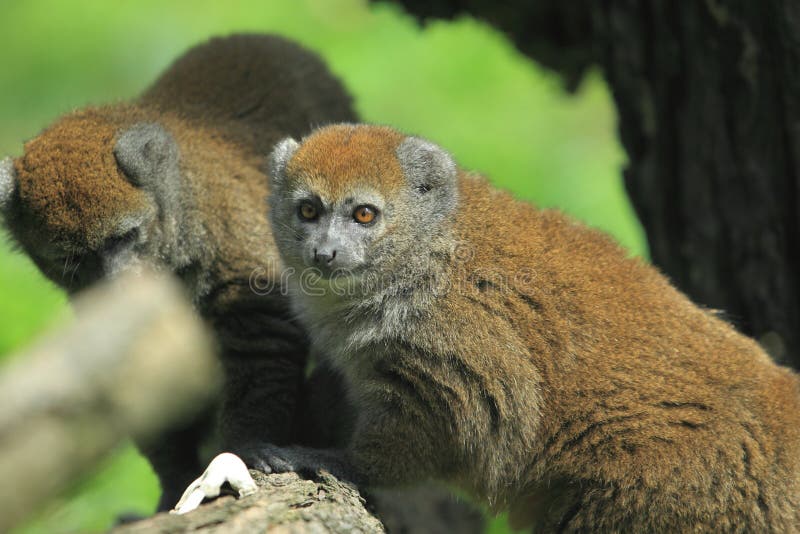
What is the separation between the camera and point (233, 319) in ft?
22.6

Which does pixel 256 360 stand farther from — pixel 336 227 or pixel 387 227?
pixel 387 227

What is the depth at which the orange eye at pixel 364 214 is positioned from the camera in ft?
20.0

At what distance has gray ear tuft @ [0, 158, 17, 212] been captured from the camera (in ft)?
21.2

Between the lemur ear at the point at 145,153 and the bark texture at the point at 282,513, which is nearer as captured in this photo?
the bark texture at the point at 282,513

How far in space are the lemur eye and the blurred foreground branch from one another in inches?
122

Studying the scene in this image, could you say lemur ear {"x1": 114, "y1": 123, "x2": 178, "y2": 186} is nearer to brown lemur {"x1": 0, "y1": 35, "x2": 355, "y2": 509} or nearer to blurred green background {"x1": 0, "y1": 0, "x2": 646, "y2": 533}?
brown lemur {"x1": 0, "y1": 35, "x2": 355, "y2": 509}

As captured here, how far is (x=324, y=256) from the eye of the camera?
5.83 metres

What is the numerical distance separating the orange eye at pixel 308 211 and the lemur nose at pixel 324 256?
0.44 m

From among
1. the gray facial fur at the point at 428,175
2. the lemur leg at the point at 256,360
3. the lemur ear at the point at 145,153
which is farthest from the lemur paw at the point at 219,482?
the lemur ear at the point at 145,153

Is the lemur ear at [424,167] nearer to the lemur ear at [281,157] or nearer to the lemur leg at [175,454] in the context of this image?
the lemur ear at [281,157]

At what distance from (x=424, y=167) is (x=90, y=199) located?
2305 millimetres

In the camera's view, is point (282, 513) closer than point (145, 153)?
Yes

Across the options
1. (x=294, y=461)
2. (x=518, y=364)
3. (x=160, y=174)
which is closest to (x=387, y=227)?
(x=518, y=364)

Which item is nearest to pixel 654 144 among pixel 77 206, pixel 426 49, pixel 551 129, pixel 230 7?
pixel 77 206
